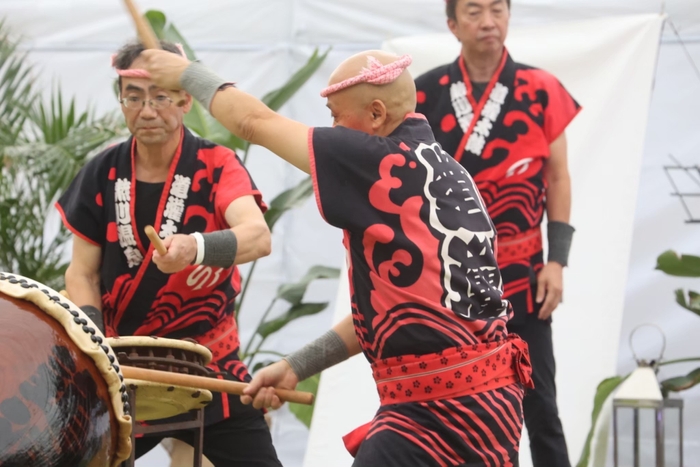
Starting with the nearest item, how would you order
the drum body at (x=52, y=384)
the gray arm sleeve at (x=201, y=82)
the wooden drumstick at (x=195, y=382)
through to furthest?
the drum body at (x=52, y=384), the gray arm sleeve at (x=201, y=82), the wooden drumstick at (x=195, y=382)

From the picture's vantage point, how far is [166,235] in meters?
2.91

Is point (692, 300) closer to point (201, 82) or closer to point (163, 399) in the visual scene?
point (163, 399)

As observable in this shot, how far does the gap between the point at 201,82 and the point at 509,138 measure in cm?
139

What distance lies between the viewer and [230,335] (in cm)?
304

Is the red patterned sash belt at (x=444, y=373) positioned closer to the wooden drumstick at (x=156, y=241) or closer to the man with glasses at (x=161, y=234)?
the wooden drumstick at (x=156, y=241)

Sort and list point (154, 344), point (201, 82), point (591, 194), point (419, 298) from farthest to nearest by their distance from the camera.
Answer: point (591, 194) < point (154, 344) < point (201, 82) < point (419, 298)

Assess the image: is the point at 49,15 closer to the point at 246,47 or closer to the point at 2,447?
the point at 246,47

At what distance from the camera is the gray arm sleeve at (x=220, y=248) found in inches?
98.2

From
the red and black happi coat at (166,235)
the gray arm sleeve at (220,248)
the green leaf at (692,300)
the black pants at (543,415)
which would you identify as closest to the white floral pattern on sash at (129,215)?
the red and black happi coat at (166,235)

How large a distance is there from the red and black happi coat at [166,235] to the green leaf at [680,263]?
1.89 metres

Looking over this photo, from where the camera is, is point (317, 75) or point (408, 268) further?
point (317, 75)

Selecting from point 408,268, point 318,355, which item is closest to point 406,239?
point 408,268

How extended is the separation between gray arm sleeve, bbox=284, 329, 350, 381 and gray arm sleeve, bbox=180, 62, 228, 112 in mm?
575

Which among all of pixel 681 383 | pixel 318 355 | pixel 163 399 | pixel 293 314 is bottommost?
pixel 681 383
